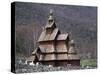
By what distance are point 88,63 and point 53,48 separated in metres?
0.45

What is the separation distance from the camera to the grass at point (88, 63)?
273cm

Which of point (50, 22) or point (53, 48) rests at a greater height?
point (50, 22)

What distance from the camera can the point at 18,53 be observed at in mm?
2410

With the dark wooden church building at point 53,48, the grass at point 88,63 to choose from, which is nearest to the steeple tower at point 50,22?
the dark wooden church building at point 53,48

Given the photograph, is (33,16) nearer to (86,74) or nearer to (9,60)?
(9,60)

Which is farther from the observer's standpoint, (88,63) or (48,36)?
(88,63)

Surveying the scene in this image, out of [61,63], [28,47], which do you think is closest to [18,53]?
[28,47]

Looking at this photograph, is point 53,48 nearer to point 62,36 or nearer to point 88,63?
point 62,36

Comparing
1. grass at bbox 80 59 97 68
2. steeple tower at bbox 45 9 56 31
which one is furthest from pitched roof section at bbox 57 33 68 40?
grass at bbox 80 59 97 68

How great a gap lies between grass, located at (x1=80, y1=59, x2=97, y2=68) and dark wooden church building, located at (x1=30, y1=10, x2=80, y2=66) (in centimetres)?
12

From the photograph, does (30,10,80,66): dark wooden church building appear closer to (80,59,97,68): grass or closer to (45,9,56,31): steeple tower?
(45,9,56,31): steeple tower

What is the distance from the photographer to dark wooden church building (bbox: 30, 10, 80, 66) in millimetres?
2537

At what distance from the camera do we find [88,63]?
9.04 ft

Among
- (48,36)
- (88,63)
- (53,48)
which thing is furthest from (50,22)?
(88,63)
